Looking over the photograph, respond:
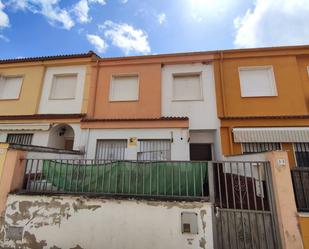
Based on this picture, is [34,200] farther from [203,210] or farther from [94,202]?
[203,210]

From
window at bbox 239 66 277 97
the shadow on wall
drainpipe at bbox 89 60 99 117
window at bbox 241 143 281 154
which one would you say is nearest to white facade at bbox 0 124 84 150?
the shadow on wall

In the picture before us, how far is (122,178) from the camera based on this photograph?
5410mm

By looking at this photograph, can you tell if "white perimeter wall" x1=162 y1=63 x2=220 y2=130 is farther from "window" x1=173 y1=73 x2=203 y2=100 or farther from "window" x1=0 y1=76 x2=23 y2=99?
Result: "window" x1=0 y1=76 x2=23 y2=99

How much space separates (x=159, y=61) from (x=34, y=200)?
29.4 ft

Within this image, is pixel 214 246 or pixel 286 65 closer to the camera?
pixel 214 246

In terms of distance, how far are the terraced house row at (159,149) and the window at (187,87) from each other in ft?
0.19

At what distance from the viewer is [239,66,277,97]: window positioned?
33.6 feet

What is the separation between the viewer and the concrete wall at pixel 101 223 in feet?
15.1

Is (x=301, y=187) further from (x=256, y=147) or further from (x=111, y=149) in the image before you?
(x=111, y=149)

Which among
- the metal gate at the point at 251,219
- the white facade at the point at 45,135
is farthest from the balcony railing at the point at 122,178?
the white facade at the point at 45,135

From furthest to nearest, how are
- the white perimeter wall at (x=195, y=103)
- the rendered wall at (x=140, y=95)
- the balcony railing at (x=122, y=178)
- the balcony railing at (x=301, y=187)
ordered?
the rendered wall at (x=140, y=95)
the white perimeter wall at (x=195, y=103)
the balcony railing at (x=122, y=178)
the balcony railing at (x=301, y=187)

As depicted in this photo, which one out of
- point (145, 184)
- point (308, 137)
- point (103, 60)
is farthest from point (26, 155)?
point (308, 137)

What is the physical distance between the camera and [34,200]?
5.20m

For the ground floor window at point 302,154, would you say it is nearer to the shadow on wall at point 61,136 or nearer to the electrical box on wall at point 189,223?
the electrical box on wall at point 189,223
